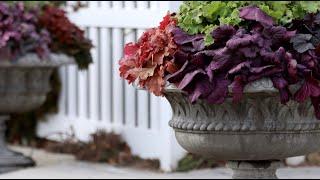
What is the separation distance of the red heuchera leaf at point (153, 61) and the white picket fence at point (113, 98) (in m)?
2.57

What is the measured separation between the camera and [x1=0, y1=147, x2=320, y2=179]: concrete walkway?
7.23m

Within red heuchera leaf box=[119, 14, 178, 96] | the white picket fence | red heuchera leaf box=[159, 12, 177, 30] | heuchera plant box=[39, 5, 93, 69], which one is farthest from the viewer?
heuchera plant box=[39, 5, 93, 69]

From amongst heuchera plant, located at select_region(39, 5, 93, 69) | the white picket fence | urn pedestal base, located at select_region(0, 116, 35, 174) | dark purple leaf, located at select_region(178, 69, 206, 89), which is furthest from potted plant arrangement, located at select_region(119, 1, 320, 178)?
urn pedestal base, located at select_region(0, 116, 35, 174)

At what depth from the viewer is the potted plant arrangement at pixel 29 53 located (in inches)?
285

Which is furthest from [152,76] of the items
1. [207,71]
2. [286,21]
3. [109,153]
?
[109,153]

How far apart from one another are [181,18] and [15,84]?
3.16 m

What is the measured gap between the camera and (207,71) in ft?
14.0

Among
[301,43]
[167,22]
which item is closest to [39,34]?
[167,22]

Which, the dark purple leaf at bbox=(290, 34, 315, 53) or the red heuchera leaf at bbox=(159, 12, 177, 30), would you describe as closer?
the dark purple leaf at bbox=(290, 34, 315, 53)

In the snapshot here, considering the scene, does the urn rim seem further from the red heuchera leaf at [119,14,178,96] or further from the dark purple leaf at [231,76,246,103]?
the dark purple leaf at [231,76,246,103]

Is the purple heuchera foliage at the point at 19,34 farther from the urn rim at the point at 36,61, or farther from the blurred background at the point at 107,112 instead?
the blurred background at the point at 107,112

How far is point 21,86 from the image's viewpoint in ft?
24.7

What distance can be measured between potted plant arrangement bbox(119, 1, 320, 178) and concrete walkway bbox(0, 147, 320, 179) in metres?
2.59

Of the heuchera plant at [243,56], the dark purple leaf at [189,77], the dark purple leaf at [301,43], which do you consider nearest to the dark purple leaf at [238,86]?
the heuchera plant at [243,56]
